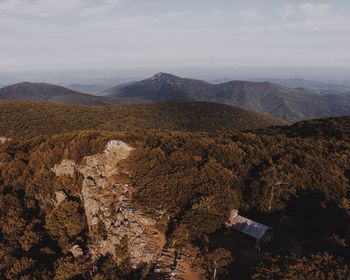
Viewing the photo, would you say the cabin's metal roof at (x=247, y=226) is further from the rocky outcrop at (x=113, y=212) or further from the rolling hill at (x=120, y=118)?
the rolling hill at (x=120, y=118)

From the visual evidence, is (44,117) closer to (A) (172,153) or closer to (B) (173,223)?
(A) (172,153)

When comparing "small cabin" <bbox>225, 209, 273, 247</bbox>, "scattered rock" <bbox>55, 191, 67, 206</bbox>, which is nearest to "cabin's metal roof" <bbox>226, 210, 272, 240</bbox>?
"small cabin" <bbox>225, 209, 273, 247</bbox>

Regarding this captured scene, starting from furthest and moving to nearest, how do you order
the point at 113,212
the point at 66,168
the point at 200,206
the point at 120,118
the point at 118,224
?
the point at 120,118
the point at 66,168
the point at 113,212
the point at 118,224
the point at 200,206

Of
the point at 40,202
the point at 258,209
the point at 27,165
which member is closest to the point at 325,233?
the point at 258,209

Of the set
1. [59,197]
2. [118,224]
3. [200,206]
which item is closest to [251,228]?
[200,206]

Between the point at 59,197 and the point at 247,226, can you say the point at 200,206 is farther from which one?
the point at 59,197

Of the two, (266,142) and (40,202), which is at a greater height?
(266,142)
